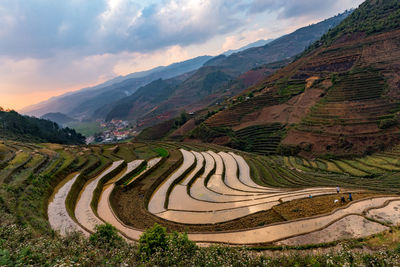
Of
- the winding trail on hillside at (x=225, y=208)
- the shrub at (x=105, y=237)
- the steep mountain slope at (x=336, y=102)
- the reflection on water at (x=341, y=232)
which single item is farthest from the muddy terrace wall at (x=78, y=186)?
the steep mountain slope at (x=336, y=102)

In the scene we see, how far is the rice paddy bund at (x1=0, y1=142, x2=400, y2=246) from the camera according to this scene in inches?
575

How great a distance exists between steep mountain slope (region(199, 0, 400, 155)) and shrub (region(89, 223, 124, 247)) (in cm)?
4421

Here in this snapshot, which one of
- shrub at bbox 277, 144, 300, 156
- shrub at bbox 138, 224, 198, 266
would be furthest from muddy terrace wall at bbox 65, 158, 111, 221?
shrub at bbox 277, 144, 300, 156

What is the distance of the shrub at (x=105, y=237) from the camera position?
1196cm

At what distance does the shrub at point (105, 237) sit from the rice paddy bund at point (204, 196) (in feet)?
9.33

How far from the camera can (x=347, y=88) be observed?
5616 cm

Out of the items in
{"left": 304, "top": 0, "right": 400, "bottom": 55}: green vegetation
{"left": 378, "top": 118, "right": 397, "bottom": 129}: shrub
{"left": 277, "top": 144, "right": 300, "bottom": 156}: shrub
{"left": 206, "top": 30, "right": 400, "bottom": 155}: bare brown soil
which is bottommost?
{"left": 277, "top": 144, "right": 300, "bottom": 156}: shrub

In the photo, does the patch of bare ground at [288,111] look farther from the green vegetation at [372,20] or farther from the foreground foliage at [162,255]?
the foreground foliage at [162,255]

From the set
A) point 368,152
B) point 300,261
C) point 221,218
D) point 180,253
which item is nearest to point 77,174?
point 221,218

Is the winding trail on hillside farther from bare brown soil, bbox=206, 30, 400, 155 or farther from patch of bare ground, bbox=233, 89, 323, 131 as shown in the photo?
patch of bare ground, bbox=233, 89, 323, 131

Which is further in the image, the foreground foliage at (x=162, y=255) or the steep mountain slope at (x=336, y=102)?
the steep mountain slope at (x=336, y=102)

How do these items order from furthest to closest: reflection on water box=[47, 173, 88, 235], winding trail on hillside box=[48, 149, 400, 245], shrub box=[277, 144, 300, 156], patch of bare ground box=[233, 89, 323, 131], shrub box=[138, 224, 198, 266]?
patch of bare ground box=[233, 89, 323, 131]
shrub box=[277, 144, 300, 156]
reflection on water box=[47, 173, 88, 235]
winding trail on hillside box=[48, 149, 400, 245]
shrub box=[138, 224, 198, 266]

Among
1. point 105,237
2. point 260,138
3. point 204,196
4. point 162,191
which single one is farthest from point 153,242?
point 260,138

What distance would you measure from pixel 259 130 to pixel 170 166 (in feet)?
117
